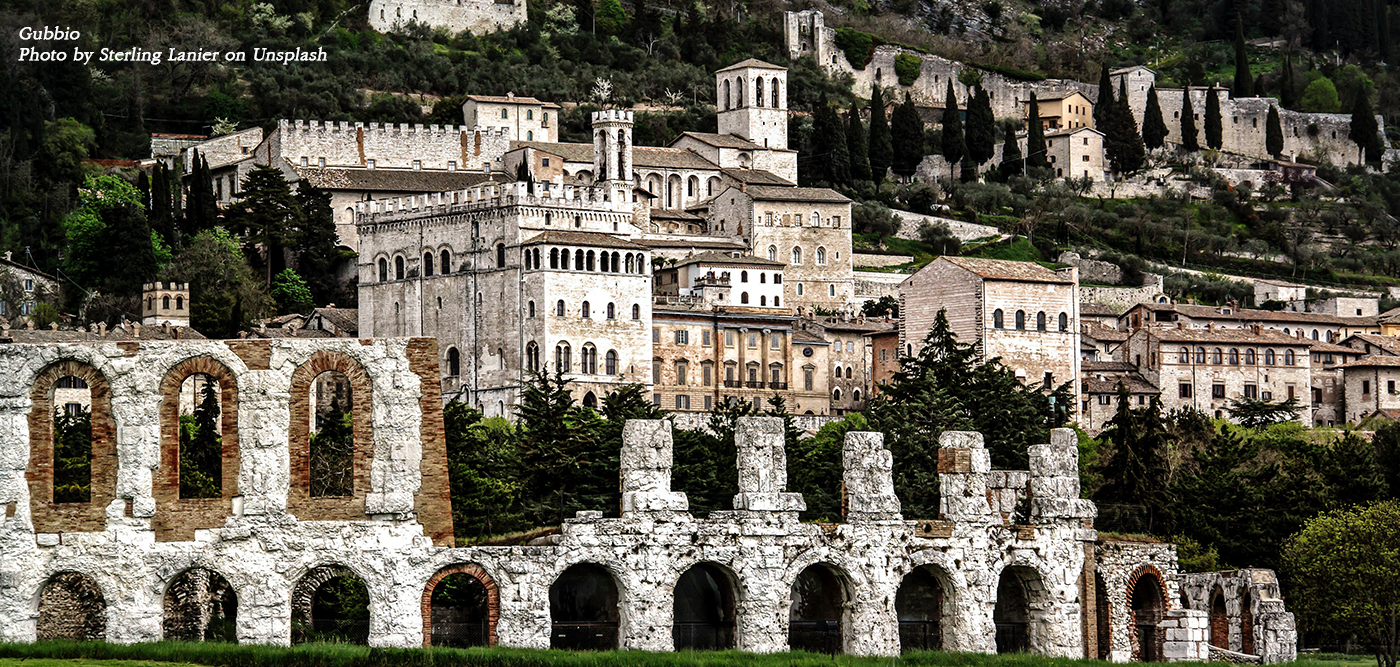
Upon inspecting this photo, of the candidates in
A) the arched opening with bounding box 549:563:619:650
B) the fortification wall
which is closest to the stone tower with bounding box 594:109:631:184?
the fortification wall

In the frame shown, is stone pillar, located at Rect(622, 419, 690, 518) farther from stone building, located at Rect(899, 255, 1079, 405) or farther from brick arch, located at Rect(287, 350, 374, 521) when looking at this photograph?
stone building, located at Rect(899, 255, 1079, 405)

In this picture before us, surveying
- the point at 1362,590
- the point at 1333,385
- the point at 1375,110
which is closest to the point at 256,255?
the point at 1333,385

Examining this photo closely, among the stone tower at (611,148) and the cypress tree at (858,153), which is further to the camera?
the cypress tree at (858,153)

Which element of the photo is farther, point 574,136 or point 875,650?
point 574,136

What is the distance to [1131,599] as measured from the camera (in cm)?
4822

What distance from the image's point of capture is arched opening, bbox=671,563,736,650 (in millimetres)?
44188

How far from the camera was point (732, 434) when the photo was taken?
6109 centimetres

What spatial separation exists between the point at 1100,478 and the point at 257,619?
33.2m

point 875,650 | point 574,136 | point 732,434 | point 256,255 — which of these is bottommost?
point 875,650

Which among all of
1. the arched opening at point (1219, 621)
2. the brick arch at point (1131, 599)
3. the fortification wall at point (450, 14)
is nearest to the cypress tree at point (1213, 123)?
the fortification wall at point (450, 14)

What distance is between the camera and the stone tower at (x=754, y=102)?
130 metres

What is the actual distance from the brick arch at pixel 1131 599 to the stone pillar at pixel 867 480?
6.88 m

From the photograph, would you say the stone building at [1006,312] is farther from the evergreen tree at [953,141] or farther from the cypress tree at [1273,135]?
the cypress tree at [1273,135]

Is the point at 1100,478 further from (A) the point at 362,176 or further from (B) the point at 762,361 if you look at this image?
(A) the point at 362,176
